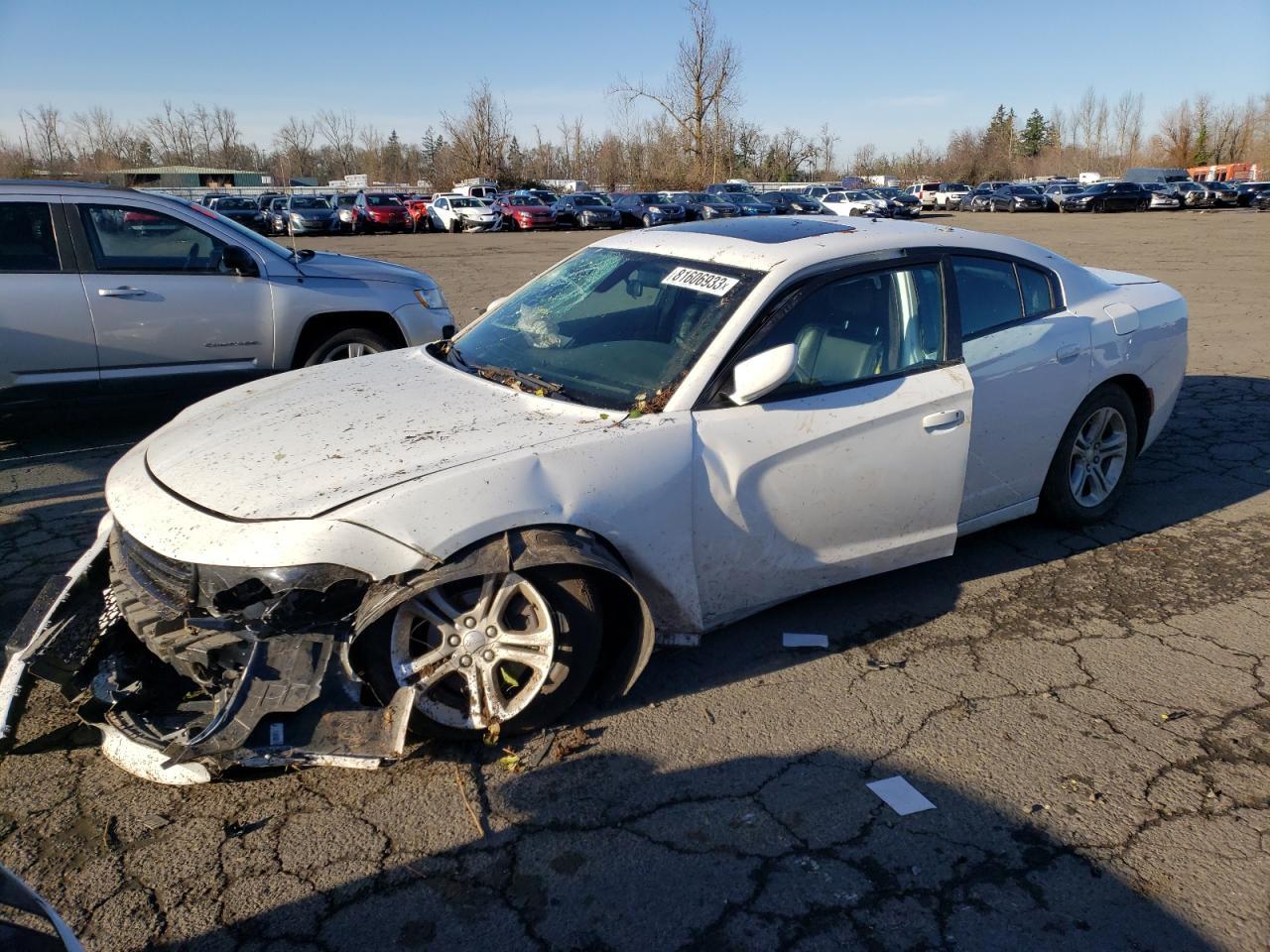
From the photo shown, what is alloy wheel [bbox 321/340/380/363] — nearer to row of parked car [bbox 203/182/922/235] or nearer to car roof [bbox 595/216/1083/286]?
car roof [bbox 595/216/1083/286]

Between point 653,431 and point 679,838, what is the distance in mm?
1323

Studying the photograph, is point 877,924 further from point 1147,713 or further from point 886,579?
point 886,579

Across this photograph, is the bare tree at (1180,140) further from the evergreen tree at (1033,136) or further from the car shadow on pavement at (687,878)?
the car shadow on pavement at (687,878)

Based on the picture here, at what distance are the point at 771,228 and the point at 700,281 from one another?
26.2 inches

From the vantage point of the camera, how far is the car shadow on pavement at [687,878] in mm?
2453

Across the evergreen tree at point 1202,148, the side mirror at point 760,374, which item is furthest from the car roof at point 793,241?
the evergreen tree at point 1202,148

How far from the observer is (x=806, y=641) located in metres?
3.96

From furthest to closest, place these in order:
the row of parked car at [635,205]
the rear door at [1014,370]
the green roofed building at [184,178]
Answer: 1. the green roofed building at [184,178]
2. the row of parked car at [635,205]
3. the rear door at [1014,370]

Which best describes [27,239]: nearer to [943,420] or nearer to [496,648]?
[496,648]

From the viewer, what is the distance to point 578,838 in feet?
9.21

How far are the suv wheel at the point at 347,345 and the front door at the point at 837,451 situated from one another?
14.3ft

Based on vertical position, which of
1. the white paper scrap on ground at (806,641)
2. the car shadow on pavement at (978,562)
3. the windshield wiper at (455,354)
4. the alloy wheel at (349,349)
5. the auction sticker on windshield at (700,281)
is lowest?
the car shadow on pavement at (978,562)

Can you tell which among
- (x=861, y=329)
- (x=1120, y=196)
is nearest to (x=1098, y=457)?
(x=861, y=329)

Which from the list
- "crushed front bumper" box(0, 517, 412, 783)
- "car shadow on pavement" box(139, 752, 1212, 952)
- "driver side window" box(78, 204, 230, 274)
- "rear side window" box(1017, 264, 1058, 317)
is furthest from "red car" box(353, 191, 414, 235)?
"car shadow on pavement" box(139, 752, 1212, 952)
